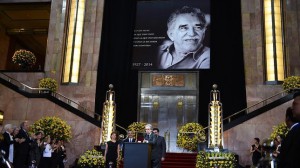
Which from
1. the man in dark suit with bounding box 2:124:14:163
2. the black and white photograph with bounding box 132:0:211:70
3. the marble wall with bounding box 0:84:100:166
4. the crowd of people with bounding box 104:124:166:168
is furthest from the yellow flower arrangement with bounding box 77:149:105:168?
the black and white photograph with bounding box 132:0:211:70

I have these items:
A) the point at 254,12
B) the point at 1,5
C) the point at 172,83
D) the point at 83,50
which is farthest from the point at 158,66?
the point at 1,5

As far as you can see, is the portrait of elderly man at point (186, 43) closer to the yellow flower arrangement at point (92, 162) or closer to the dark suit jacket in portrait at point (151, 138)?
the yellow flower arrangement at point (92, 162)

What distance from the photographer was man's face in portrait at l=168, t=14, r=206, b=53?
16.9 metres

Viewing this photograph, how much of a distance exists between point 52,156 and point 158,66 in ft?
24.2

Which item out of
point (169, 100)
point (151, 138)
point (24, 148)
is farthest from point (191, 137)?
point (24, 148)

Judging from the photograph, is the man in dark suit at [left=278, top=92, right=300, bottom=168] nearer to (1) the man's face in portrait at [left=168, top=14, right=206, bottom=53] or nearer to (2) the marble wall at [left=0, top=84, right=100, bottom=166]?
(2) the marble wall at [left=0, top=84, right=100, bottom=166]

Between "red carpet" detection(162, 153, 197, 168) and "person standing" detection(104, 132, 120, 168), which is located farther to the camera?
"red carpet" detection(162, 153, 197, 168)

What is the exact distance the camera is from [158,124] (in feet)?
55.9

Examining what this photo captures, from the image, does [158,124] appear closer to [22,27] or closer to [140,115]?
[140,115]

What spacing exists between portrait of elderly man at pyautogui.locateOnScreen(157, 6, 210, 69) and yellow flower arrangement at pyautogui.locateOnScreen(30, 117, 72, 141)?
207 inches

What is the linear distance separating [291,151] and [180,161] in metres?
10.2

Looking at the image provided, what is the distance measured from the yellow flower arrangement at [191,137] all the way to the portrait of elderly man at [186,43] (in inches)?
121

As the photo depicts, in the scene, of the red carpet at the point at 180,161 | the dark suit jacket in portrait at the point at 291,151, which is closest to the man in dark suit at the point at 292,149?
the dark suit jacket in portrait at the point at 291,151

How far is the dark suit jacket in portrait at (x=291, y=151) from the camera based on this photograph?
3035 millimetres
